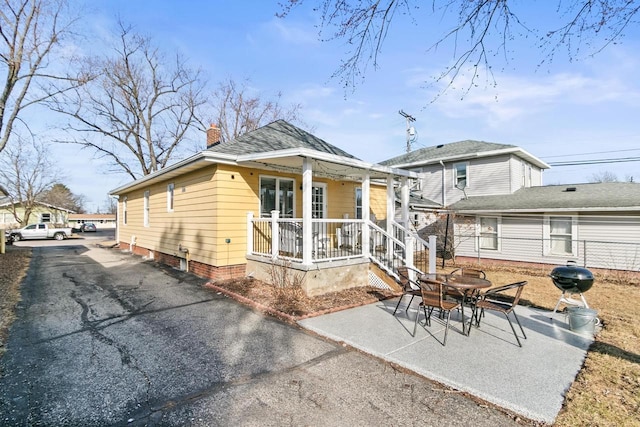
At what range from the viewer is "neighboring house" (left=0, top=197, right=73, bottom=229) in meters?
35.5

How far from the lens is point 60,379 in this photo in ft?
11.0

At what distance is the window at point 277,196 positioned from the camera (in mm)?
9008

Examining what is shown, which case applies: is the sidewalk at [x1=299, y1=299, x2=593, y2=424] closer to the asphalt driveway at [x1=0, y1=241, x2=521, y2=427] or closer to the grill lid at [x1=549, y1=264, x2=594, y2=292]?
the asphalt driveway at [x1=0, y1=241, x2=521, y2=427]

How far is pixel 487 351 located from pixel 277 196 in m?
6.61

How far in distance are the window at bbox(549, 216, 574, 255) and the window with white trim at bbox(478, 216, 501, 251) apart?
1.95m

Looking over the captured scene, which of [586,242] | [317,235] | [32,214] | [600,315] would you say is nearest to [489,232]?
[586,242]

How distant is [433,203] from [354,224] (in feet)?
33.7

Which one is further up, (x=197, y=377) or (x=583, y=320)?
(x=583, y=320)

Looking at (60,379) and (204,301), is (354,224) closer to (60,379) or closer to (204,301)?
(204,301)

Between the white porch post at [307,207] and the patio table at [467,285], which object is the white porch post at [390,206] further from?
the patio table at [467,285]

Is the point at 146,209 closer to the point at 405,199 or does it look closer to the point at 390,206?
the point at 390,206

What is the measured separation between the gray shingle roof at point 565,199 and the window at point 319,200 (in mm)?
7899

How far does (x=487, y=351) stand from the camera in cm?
407

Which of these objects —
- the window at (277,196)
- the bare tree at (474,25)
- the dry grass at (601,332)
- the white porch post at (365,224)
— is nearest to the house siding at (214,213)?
the window at (277,196)
